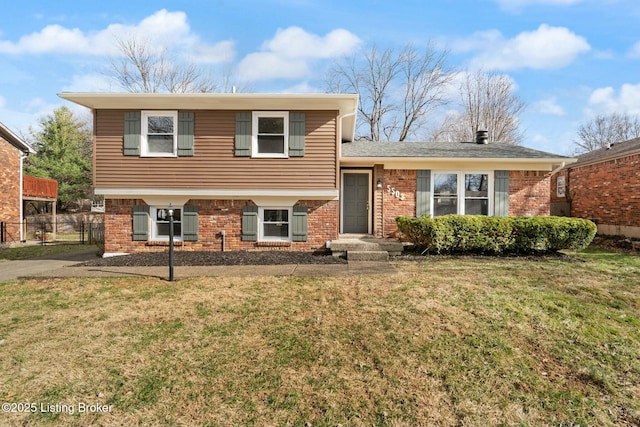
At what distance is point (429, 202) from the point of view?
32.3ft

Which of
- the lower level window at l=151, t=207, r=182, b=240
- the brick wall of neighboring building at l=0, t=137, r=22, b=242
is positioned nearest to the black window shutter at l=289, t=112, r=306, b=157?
the lower level window at l=151, t=207, r=182, b=240

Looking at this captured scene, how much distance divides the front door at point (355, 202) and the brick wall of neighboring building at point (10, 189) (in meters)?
15.5

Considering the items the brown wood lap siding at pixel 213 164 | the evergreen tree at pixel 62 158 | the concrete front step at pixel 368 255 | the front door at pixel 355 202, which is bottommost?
the concrete front step at pixel 368 255

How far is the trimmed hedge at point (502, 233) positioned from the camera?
26.9 ft

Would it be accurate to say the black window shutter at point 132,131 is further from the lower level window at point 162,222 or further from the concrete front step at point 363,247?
the concrete front step at point 363,247

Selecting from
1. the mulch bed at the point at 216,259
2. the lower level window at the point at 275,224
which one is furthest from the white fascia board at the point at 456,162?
the mulch bed at the point at 216,259

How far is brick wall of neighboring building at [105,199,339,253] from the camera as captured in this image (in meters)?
9.02

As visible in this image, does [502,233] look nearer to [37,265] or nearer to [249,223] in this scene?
[249,223]

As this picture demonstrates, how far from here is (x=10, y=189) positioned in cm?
1443

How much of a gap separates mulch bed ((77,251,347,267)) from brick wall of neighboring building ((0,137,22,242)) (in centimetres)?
1019

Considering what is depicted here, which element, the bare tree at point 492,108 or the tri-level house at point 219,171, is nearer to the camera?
the tri-level house at point 219,171

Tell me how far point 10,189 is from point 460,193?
776 inches

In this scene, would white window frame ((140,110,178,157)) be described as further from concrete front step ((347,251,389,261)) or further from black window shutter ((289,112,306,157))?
concrete front step ((347,251,389,261))

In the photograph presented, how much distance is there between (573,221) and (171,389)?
10.1 metres
